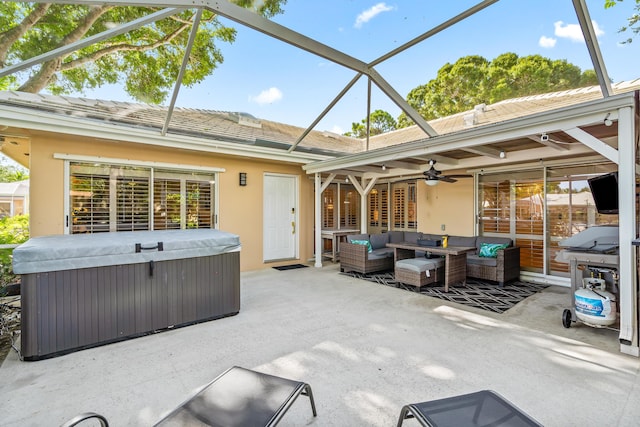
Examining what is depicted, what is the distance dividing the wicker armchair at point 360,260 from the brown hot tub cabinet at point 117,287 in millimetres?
3169

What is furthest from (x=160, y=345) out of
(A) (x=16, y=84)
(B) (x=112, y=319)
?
(A) (x=16, y=84)

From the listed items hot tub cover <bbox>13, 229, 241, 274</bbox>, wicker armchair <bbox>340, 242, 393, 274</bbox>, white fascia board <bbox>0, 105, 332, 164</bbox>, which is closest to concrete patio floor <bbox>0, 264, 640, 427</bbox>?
hot tub cover <bbox>13, 229, 241, 274</bbox>

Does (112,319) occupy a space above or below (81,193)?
below

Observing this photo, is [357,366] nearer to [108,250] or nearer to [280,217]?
[108,250]

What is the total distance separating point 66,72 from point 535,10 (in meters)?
9.83

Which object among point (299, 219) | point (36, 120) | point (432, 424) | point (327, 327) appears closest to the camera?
point (432, 424)

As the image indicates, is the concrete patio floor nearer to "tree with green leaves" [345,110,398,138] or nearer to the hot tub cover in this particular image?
the hot tub cover

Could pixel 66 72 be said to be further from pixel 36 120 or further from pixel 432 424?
pixel 432 424

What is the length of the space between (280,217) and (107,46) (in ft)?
17.9

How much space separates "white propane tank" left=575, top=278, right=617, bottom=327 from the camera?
330cm

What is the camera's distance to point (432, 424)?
5.13 feet

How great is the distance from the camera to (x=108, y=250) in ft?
10.6

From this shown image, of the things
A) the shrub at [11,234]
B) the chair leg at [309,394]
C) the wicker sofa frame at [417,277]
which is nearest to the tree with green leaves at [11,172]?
the shrub at [11,234]

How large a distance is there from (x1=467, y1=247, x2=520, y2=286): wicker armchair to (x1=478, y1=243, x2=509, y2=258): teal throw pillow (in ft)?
0.67
